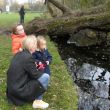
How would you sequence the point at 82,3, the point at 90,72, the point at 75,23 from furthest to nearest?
the point at 82,3, the point at 75,23, the point at 90,72

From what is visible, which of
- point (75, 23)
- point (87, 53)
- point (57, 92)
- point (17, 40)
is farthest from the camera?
point (75, 23)

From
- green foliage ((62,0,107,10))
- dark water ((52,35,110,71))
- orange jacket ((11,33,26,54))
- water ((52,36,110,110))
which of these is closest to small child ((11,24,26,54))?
orange jacket ((11,33,26,54))

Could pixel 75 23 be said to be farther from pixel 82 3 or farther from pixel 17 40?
pixel 17 40

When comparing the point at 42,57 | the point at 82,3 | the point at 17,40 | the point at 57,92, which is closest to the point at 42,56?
the point at 42,57

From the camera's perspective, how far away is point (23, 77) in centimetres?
720

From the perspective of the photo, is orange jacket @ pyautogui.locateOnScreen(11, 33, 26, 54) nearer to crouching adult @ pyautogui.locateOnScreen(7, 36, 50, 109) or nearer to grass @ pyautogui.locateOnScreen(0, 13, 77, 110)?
grass @ pyautogui.locateOnScreen(0, 13, 77, 110)

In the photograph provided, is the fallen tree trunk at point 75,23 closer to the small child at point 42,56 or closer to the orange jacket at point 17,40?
the orange jacket at point 17,40

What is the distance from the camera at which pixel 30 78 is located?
730 centimetres


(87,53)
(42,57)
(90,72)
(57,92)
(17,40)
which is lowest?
(87,53)

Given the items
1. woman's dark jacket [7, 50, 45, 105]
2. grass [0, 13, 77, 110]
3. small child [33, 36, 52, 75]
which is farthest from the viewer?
small child [33, 36, 52, 75]

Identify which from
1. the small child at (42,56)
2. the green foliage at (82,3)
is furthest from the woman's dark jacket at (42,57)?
the green foliage at (82,3)

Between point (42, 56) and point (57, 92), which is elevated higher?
point (42, 56)

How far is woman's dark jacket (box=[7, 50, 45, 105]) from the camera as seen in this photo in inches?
Answer: 281

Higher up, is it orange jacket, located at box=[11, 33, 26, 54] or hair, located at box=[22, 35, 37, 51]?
hair, located at box=[22, 35, 37, 51]
